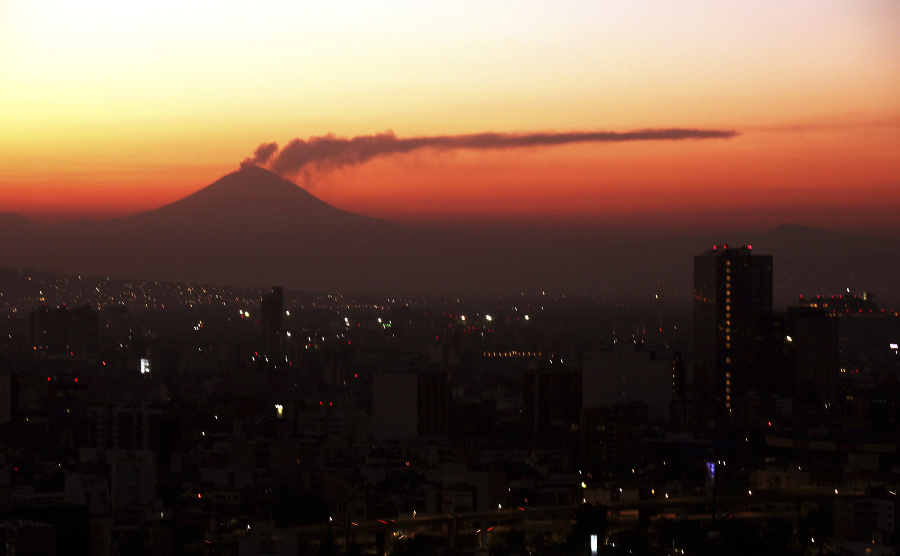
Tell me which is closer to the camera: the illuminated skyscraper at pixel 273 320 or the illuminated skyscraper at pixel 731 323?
the illuminated skyscraper at pixel 731 323

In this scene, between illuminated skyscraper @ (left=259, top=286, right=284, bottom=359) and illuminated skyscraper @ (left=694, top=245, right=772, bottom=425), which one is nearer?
illuminated skyscraper @ (left=694, top=245, right=772, bottom=425)

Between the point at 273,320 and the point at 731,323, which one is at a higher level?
the point at 731,323

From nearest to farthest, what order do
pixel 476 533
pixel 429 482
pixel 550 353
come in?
1. pixel 476 533
2. pixel 429 482
3. pixel 550 353

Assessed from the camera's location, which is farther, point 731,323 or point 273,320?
point 273,320

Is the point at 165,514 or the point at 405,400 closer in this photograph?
the point at 165,514

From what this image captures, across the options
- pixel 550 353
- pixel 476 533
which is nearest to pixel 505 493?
pixel 476 533

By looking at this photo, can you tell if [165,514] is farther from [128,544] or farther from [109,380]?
[109,380]

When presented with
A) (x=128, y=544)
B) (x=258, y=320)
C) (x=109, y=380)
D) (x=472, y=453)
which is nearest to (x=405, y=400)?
(x=472, y=453)

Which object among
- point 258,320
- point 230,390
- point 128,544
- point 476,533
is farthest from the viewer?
point 258,320
